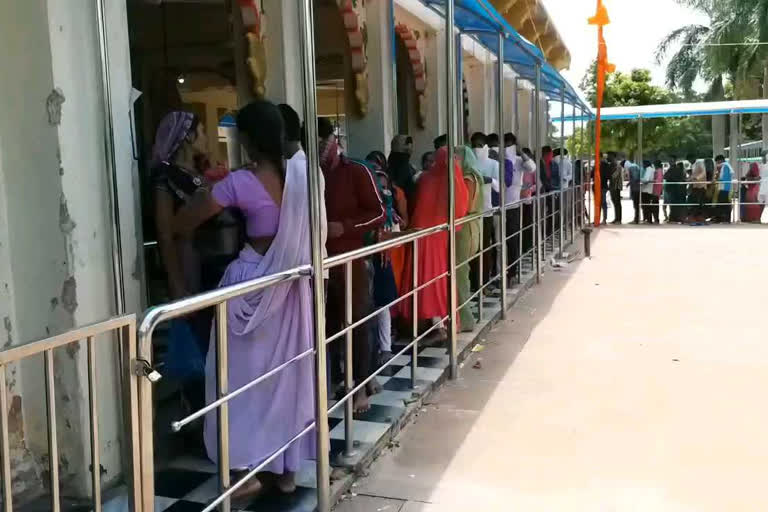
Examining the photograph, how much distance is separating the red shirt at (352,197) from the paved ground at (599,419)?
1.02 meters

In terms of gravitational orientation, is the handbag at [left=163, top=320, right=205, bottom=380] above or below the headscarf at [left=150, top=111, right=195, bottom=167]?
below

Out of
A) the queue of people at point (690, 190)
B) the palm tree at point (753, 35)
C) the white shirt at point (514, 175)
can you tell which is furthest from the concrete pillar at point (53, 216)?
the palm tree at point (753, 35)

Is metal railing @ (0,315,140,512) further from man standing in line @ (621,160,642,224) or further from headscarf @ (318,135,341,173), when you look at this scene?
man standing in line @ (621,160,642,224)

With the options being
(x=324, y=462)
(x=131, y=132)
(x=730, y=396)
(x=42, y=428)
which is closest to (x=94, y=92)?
(x=131, y=132)

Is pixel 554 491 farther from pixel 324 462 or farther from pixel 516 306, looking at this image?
pixel 516 306

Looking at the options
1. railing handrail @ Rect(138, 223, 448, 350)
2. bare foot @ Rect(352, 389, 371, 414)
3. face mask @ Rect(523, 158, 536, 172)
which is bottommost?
bare foot @ Rect(352, 389, 371, 414)

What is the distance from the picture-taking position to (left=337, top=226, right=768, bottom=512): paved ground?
2.83 m

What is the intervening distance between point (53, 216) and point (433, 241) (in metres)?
2.59

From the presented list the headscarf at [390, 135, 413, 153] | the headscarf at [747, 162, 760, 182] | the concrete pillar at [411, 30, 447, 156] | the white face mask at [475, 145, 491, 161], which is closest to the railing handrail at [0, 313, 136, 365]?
the headscarf at [390, 135, 413, 153]

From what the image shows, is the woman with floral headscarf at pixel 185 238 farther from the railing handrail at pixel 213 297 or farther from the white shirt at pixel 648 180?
the white shirt at pixel 648 180

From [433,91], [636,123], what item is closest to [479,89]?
[433,91]

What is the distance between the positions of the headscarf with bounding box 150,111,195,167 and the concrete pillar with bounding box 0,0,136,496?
0.34 metres

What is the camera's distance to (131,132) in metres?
2.88

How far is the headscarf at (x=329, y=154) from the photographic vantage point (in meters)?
3.34
